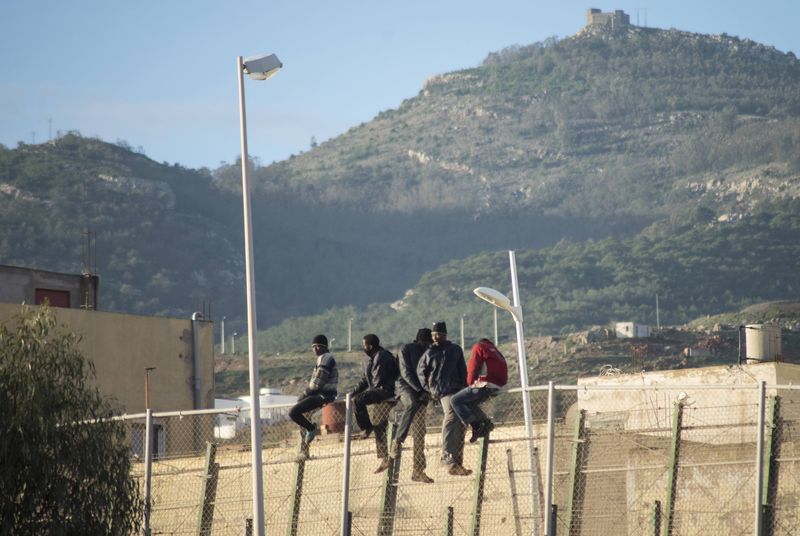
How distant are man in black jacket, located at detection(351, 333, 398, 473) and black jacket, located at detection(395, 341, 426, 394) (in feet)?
1.26

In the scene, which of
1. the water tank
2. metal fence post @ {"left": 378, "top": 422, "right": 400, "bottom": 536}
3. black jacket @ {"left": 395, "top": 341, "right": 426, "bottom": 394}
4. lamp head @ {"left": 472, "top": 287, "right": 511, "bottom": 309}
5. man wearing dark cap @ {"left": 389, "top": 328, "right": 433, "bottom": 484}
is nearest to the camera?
metal fence post @ {"left": 378, "top": 422, "right": 400, "bottom": 536}

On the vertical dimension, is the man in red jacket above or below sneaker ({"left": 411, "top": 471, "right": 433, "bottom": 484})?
above

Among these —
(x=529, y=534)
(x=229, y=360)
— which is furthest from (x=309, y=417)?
(x=229, y=360)

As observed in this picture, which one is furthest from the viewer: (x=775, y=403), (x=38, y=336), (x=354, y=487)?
(x=354, y=487)

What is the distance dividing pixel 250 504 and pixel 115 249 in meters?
184

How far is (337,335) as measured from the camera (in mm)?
190750

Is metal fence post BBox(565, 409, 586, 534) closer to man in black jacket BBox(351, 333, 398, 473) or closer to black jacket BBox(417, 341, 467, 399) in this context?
black jacket BBox(417, 341, 467, 399)

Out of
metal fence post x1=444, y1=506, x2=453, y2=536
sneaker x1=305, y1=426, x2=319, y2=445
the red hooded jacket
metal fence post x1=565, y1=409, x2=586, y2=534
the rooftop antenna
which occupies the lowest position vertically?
metal fence post x1=444, y1=506, x2=453, y2=536

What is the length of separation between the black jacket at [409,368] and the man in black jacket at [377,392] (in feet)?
1.26

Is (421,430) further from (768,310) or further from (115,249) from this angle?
(115,249)

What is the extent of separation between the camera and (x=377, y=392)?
725 inches

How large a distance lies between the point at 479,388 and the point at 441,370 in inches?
24.5

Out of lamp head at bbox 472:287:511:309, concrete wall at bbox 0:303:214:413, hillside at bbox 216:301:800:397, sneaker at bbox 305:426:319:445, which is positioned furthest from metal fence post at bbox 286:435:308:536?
hillside at bbox 216:301:800:397

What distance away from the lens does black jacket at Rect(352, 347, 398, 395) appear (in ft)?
60.6
